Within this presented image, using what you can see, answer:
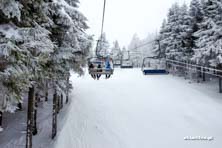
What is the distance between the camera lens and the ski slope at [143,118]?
1293cm

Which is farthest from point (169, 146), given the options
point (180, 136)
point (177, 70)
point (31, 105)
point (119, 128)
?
point (177, 70)

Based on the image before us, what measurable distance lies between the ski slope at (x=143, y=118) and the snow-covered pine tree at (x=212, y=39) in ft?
11.1

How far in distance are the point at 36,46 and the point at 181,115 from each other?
13404mm

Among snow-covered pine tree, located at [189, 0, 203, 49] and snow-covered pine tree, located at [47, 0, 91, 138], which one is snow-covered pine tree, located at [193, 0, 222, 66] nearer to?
snow-covered pine tree, located at [189, 0, 203, 49]

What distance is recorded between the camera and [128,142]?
12930mm

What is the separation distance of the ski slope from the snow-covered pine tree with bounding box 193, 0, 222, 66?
3381 mm

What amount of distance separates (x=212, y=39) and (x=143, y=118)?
9.77 m

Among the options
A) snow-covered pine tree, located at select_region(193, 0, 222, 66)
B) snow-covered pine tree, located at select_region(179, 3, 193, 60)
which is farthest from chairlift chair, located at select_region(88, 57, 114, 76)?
snow-covered pine tree, located at select_region(179, 3, 193, 60)

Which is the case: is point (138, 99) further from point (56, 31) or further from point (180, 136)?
point (56, 31)

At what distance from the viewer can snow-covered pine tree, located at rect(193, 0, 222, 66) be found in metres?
19.4

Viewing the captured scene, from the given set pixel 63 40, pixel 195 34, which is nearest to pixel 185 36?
pixel 195 34

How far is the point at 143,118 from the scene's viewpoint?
53.7 ft

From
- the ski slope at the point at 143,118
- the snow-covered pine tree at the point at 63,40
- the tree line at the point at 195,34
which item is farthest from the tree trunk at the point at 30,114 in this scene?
the tree line at the point at 195,34

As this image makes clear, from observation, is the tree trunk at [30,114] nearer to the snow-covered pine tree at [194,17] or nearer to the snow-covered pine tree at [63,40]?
the snow-covered pine tree at [63,40]
